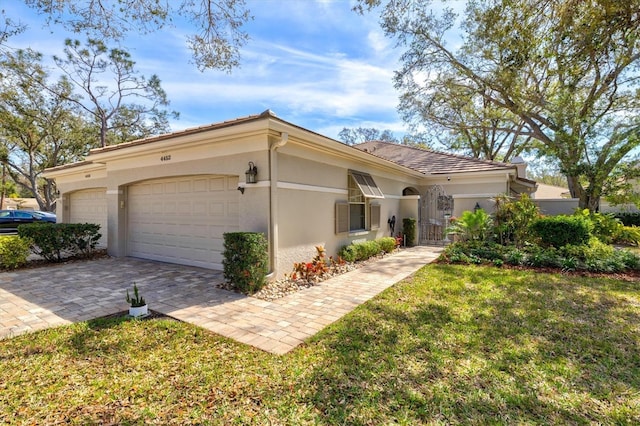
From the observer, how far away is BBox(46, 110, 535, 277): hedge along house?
7.74 m

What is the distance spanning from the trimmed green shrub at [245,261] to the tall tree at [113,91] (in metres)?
21.9

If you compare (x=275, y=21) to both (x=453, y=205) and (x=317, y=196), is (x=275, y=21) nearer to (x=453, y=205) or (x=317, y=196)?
(x=317, y=196)

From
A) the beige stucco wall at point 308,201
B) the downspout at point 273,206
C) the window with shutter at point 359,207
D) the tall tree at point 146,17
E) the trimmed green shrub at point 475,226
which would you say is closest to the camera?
the tall tree at point 146,17

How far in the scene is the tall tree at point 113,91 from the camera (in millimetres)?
22641

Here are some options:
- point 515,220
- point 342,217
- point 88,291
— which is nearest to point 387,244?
point 342,217

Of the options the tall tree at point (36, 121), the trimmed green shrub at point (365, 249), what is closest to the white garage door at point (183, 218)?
the trimmed green shrub at point (365, 249)

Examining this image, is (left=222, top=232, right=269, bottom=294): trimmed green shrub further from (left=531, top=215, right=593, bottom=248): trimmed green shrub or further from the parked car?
the parked car

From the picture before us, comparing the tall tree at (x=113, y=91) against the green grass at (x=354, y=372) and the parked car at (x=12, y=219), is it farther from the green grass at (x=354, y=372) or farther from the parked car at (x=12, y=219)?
the green grass at (x=354, y=372)

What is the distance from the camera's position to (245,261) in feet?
22.4

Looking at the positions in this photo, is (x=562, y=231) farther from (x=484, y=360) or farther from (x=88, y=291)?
(x=88, y=291)

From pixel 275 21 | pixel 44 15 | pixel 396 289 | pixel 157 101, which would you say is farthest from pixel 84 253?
pixel 157 101

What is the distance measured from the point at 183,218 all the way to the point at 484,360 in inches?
358

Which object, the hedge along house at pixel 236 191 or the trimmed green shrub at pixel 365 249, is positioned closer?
the hedge along house at pixel 236 191

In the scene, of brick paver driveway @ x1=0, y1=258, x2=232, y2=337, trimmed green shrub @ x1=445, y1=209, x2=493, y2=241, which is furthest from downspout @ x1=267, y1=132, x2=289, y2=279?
trimmed green shrub @ x1=445, y1=209, x2=493, y2=241
